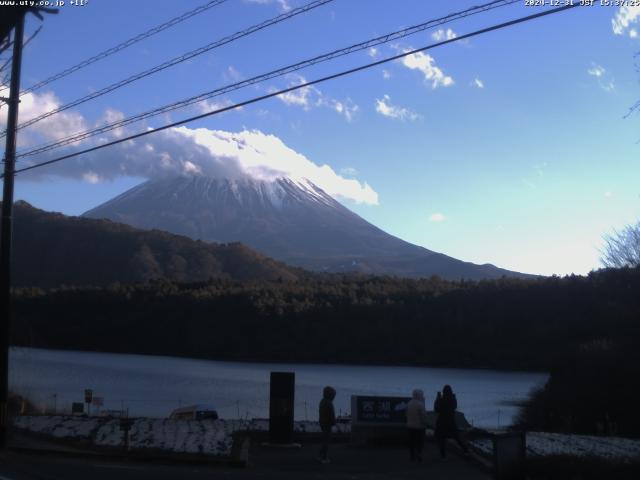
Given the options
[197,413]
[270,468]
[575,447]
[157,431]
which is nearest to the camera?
[270,468]

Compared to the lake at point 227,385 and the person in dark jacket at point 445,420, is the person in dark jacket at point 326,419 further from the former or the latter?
the lake at point 227,385

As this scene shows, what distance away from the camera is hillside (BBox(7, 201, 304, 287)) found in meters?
128

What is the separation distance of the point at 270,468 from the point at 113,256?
409 ft

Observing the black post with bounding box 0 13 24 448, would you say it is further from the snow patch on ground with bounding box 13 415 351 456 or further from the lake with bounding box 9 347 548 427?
the lake with bounding box 9 347 548 427

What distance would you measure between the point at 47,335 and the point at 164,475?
3261 inches

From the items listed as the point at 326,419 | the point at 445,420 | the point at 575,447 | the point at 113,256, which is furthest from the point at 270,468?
the point at 113,256

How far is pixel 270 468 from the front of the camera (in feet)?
46.2

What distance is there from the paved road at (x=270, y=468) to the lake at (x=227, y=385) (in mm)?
15977

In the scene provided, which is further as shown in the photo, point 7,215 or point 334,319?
point 334,319

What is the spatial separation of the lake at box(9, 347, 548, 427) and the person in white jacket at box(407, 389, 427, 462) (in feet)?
55.8

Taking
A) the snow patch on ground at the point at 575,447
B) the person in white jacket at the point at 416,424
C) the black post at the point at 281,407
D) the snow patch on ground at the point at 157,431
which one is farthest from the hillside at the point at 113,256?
the person in white jacket at the point at 416,424

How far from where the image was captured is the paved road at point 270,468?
12930 millimetres

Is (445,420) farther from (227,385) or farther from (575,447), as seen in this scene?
(227,385)

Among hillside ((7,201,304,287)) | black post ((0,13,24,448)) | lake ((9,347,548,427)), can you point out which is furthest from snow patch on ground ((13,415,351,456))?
hillside ((7,201,304,287))
